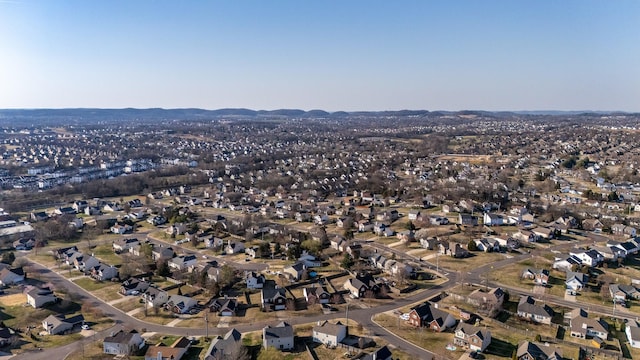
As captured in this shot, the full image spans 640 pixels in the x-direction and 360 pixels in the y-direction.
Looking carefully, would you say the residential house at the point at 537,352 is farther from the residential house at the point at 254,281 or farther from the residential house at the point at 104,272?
the residential house at the point at 104,272

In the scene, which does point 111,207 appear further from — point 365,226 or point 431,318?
point 431,318

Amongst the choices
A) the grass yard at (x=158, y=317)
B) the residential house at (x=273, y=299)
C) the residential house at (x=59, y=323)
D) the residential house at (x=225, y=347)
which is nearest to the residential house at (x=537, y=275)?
the residential house at (x=273, y=299)

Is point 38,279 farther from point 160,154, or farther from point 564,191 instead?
point 160,154

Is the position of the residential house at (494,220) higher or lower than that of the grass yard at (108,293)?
higher

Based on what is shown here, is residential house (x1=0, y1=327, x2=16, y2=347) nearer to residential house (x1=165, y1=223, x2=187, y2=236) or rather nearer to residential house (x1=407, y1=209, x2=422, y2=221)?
residential house (x1=165, y1=223, x2=187, y2=236)

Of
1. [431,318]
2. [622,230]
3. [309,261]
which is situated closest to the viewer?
[431,318]

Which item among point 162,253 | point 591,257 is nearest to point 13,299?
point 162,253
